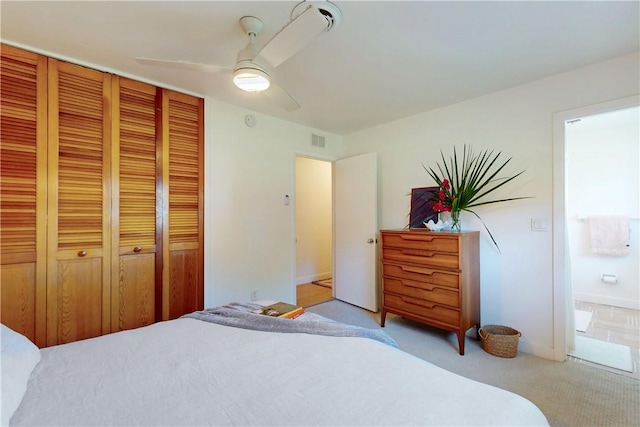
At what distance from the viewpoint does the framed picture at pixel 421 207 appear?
2.98 metres

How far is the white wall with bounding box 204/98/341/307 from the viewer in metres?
2.79

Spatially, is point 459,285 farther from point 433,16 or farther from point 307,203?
point 307,203

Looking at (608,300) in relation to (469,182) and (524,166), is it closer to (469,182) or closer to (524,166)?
(524,166)

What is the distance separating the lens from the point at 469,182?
2.58 meters

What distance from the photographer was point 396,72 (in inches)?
87.1

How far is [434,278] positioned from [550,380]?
39.9 inches

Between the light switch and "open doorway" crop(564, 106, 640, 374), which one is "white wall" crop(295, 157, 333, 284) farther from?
"open doorway" crop(564, 106, 640, 374)

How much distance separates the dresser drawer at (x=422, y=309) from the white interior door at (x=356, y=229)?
551 mm

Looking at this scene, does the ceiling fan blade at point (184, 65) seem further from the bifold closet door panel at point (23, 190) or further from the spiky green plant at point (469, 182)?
the spiky green plant at point (469, 182)

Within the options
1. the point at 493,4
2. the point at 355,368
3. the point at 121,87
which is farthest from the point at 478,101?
the point at 121,87

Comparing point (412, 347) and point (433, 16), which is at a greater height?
point (433, 16)

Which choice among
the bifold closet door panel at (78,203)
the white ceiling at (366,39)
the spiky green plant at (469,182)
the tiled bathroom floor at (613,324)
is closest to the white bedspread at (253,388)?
the bifold closet door panel at (78,203)

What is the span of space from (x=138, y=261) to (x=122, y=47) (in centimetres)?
163

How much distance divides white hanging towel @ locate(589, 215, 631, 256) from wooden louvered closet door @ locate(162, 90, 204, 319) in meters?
4.85
